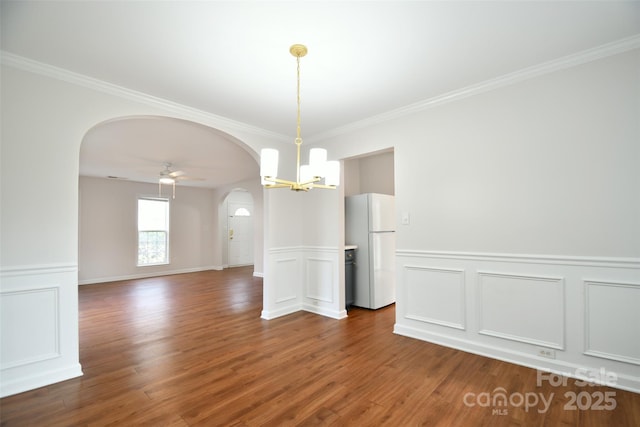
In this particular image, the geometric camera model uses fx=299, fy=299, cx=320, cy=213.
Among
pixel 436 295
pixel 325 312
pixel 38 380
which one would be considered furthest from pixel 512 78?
pixel 38 380

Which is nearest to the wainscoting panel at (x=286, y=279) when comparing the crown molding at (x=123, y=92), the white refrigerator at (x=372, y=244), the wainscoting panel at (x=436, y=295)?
the white refrigerator at (x=372, y=244)

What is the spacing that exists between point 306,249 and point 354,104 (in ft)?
7.54

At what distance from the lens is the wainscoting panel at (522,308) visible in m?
2.61

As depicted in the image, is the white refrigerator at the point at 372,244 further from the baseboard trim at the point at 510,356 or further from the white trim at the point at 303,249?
the baseboard trim at the point at 510,356

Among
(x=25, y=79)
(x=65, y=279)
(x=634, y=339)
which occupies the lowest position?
(x=634, y=339)

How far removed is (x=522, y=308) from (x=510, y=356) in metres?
0.47

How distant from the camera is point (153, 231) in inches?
336

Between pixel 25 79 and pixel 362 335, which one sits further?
pixel 362 335

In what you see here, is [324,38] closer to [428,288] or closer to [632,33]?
[632,33]

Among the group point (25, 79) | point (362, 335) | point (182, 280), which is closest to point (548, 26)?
point (362, 335)

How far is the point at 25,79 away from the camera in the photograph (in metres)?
2.49

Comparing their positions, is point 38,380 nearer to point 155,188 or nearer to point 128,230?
point 128,230

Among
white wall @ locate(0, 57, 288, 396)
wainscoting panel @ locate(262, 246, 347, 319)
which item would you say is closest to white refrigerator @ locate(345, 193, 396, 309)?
wainscoting panel @ locate(262, 246, 347, 319)

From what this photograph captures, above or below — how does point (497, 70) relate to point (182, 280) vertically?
above
